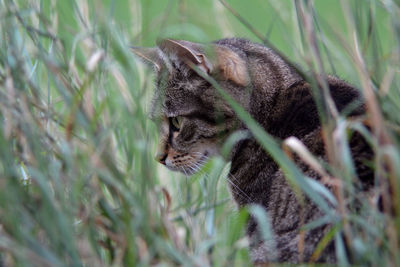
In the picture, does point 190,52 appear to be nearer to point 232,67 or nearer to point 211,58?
point 211,58

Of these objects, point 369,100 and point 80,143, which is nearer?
point 369,100

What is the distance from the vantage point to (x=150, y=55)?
245 centimetres

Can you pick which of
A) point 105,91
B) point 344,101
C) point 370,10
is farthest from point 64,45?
point 344,101

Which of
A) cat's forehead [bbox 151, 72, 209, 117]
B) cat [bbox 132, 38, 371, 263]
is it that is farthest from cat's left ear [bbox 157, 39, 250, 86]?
cat's forehead [bbox 151, 72, 209, 117]

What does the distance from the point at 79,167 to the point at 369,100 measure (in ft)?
2.20

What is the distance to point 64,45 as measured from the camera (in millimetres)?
1771

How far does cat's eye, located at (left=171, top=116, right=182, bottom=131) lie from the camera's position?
2523 mm

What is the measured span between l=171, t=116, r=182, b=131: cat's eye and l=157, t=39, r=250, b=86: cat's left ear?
0.27 meters

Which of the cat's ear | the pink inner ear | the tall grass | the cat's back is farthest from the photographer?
the cat's back

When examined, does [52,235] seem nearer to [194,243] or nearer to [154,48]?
[194,243]

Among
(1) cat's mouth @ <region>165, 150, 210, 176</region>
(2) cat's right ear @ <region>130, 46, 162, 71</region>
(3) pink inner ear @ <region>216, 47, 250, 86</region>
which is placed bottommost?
(1) cat's mouth @ <region>165, 150, 210, 176</region>

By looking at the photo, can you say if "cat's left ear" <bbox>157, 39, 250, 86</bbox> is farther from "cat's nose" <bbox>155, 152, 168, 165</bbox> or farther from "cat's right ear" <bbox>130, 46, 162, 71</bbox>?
"cat's nose" <bbox>155, 152, 168, 165</bbox>

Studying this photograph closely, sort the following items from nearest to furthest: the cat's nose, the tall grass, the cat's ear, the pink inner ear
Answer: the tall grass → the cat's ear → the pink inner ear → the cat's nose

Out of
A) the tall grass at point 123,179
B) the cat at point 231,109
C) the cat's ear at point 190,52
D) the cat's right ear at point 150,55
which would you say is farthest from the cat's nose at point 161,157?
the tall grass at point 123,179
